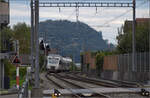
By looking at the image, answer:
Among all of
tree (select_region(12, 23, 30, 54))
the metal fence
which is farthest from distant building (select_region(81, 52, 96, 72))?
the metal fence

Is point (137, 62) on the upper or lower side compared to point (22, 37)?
lower

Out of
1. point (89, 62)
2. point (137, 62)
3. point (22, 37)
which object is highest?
point (22, 37)

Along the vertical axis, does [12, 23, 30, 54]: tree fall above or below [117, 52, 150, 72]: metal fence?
above

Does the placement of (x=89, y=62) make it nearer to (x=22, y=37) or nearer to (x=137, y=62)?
(x=22, y=37)

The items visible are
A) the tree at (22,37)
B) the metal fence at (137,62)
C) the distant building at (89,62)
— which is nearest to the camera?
the metal fence at (137,62)

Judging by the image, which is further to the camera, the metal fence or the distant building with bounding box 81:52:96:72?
the distant building with bounding box 81:52:96:72

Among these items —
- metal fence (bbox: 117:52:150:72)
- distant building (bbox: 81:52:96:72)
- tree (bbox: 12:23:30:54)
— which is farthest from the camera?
tree (bbox: 12:23:30:54)

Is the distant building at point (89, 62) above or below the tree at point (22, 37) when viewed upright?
below

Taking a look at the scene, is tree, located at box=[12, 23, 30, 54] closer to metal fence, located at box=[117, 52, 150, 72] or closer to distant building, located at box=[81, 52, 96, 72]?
distant building, located at box=[81, 52, 96, 72]

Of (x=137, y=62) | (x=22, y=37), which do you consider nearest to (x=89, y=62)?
(x=22, y=37)

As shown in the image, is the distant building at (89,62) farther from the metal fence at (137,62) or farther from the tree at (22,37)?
the metal fence at (137,62)

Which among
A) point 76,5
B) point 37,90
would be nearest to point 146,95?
point 37,90

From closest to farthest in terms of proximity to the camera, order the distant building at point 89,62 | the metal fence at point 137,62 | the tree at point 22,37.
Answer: the metal fence at point 137,62 < the distant building at point 89,62 < the tree at point 22,37

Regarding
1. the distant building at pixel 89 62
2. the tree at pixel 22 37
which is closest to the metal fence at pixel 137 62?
the distant building at pixel 89 62
